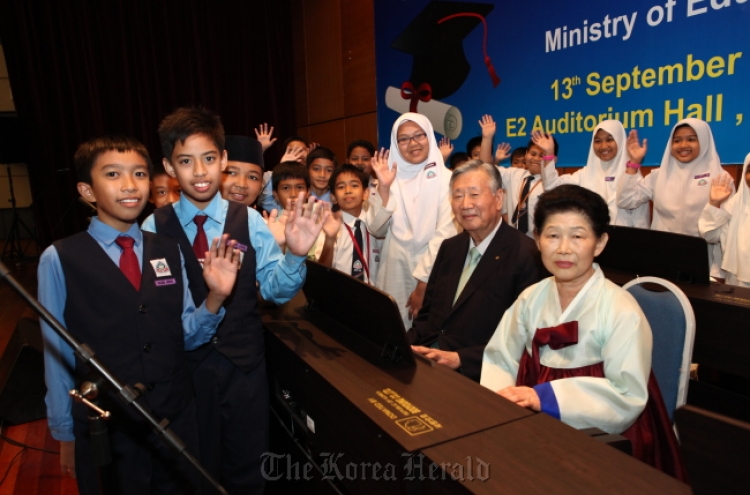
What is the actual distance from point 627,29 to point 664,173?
1.21 meters

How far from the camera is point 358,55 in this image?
7.69 m

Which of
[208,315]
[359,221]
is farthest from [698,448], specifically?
[359,221]

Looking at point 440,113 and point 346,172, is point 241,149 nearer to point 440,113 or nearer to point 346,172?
point 346,172

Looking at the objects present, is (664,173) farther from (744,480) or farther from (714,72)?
(744,480)

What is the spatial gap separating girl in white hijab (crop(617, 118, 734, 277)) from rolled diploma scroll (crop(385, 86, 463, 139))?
2.48 metres

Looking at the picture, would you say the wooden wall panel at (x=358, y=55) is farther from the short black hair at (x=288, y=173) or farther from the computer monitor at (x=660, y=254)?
the computer monitor at (x=660, y=254)

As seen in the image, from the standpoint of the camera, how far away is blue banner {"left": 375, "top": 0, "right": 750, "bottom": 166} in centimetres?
366

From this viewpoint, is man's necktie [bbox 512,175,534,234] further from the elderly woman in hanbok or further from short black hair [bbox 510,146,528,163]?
the elderly woman in hanbok

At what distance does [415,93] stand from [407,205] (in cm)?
384

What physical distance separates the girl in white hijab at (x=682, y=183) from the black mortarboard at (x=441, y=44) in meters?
2.10

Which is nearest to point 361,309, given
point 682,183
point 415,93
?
point 682,183

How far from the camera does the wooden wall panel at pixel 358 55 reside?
293 inches

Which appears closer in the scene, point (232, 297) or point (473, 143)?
point (232, 297)

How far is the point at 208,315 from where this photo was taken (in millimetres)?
1651
